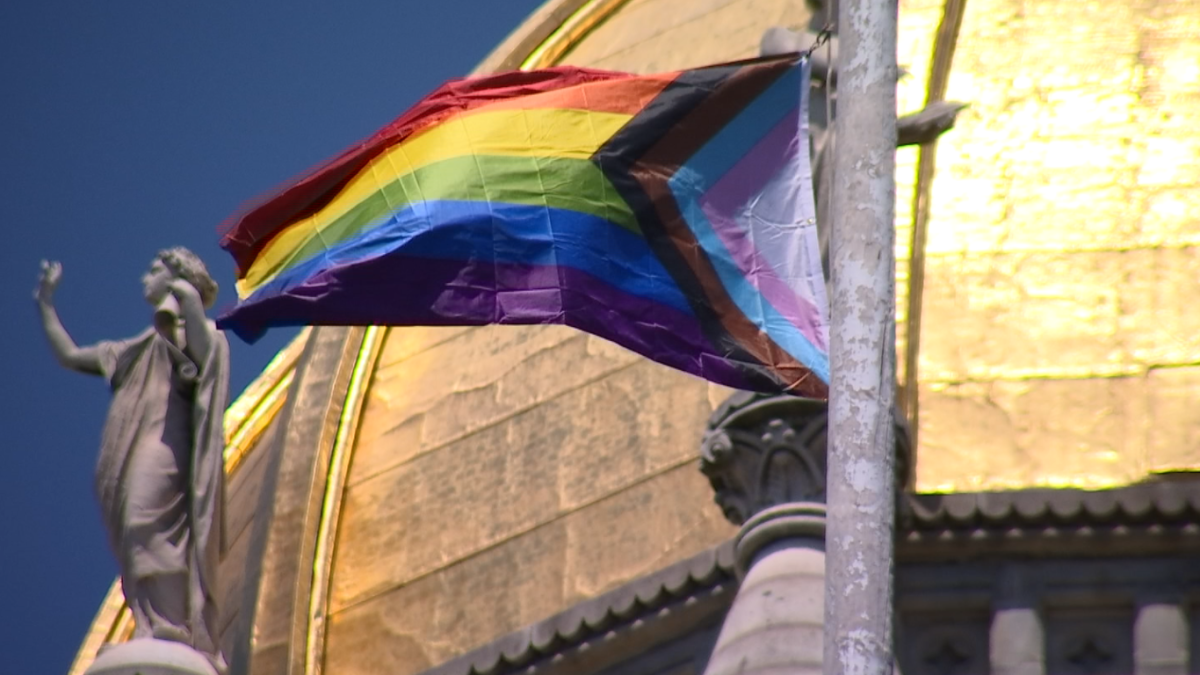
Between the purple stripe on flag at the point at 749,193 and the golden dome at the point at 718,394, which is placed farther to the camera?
the golden dome at the point at 718,394

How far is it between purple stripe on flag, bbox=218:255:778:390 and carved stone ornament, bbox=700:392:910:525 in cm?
205

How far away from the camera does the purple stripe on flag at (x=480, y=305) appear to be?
17984 mm

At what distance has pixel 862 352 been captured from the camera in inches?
620

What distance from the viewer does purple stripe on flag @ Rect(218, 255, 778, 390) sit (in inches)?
708

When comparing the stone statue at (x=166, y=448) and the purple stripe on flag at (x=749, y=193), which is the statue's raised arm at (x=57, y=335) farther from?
the purple stripe on flag at (x=749, y=193)

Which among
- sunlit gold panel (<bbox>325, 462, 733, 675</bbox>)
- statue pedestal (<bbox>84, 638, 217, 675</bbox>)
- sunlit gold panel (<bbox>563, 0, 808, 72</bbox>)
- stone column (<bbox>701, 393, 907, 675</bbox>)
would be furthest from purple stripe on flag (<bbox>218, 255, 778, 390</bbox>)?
sunlit gold panel (<bbox>563, 0, 808, 72</bbox>)

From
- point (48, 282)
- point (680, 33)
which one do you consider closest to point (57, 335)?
point (48, 282)

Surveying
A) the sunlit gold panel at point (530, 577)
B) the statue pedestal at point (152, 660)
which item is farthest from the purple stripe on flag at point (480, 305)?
the sunlit gold panel at point (530, 577)

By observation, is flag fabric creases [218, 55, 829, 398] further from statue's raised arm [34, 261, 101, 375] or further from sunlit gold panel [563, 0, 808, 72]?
sunlit gold panel [563, 0, 808, 72]

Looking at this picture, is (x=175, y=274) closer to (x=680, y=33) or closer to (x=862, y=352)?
(x=862, y=352)

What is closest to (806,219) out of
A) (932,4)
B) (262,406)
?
(932,4)

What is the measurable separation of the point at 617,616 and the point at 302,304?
14.5 ft

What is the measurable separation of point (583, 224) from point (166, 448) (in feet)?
8.52

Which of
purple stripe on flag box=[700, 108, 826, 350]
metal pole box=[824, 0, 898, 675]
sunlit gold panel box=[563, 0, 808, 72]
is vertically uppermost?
sunlit gold panel box=[563, 0, 808, 72]
